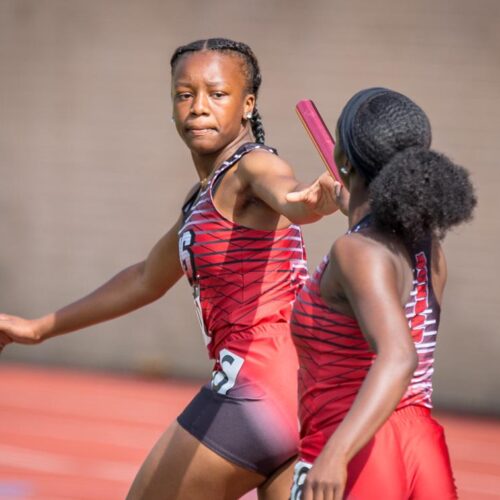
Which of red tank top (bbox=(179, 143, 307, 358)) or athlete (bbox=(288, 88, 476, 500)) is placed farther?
red tank top (bbox=(179, 143, 307, 358))

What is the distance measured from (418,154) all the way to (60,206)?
716 cm

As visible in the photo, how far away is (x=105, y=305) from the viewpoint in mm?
4375

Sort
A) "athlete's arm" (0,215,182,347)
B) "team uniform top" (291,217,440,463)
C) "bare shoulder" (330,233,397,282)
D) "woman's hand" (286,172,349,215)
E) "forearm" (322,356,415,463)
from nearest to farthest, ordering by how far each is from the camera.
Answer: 1. "forearm" (322,356,415,463)
2. "bare shoulder" (330,233,397,282)
3. "team uniform top" (291,217,440,463)
4. "woman's hand" (286,172,349,215)
5. "athlete's arm" (0,215,182,347)

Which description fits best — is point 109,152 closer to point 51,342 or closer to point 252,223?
point 51,342

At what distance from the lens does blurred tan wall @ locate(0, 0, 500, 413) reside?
328 inches

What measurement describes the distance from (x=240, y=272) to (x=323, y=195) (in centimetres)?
57

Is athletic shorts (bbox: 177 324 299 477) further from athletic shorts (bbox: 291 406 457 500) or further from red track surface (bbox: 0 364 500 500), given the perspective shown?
red track surface (bbox: 0 364 500 500)

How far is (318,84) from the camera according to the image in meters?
8.66

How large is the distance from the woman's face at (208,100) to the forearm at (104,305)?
696mm

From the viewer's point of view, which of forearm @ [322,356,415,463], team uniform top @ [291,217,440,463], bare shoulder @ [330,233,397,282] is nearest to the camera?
forearm @ [322,356,415,463]

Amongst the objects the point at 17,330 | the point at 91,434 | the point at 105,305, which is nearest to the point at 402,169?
the point at 105,305

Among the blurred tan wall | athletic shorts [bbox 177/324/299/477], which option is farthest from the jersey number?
the blurred tan wall

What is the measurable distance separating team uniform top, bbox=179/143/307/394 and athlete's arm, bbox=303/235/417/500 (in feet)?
3.29

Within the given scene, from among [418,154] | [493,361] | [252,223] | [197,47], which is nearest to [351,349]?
[418,154]
